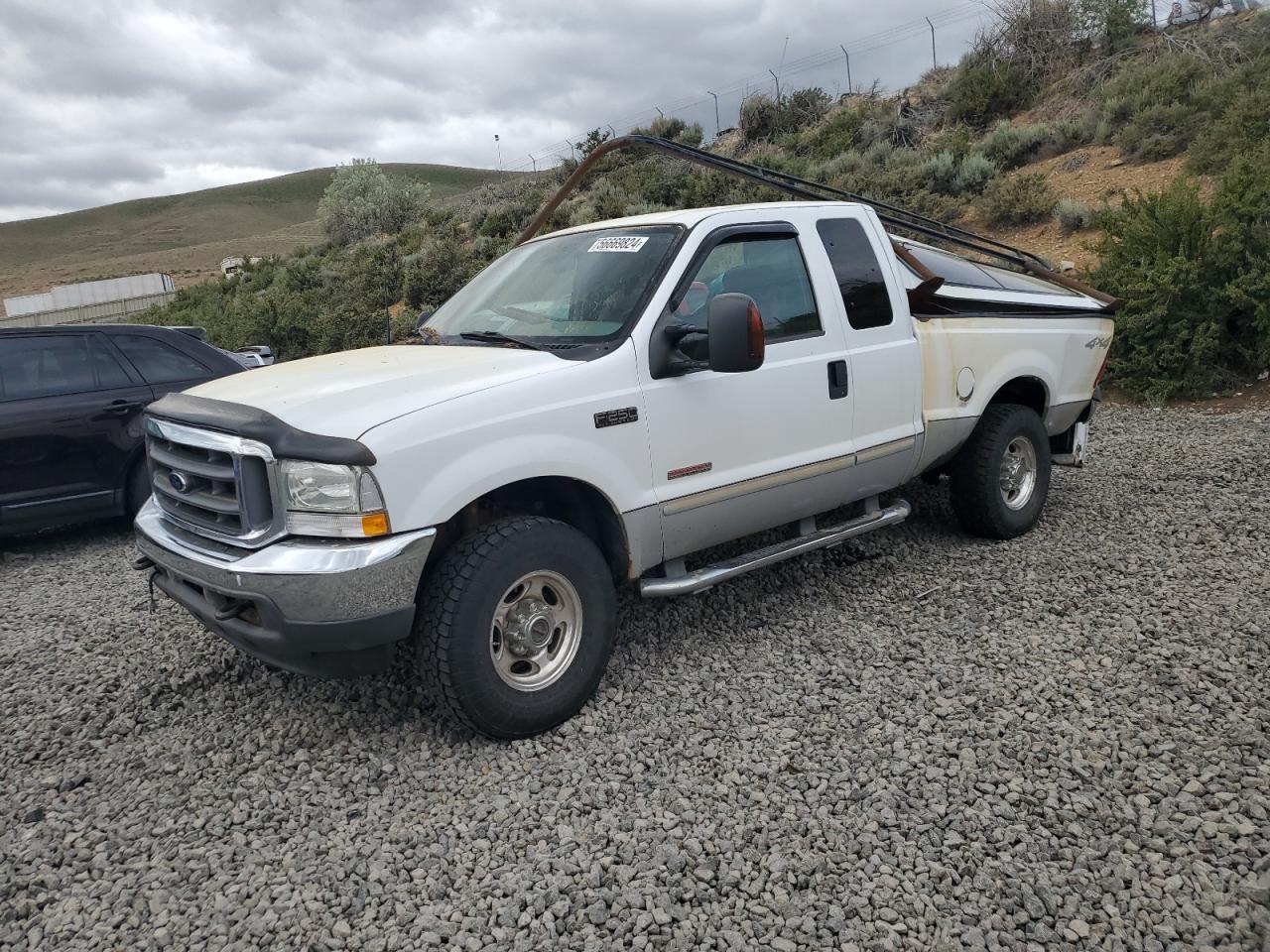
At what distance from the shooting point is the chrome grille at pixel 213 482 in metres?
3.14

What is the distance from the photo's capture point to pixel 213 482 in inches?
133

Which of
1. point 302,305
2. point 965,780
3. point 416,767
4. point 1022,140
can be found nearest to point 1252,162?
point 1022,140

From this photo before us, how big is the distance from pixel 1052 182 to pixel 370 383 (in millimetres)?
15127

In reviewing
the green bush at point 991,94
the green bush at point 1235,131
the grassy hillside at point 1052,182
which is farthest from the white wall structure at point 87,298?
the green bush at point 1235,131

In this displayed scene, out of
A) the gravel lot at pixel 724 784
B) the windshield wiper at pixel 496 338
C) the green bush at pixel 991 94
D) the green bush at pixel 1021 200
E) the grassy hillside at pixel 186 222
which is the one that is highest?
the grassy hillside at pixel 186 222

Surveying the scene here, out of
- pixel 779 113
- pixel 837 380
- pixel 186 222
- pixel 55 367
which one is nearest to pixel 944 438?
pixel 837 380

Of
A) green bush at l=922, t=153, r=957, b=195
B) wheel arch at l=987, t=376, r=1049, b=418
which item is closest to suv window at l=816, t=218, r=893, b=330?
wheel arch at l=987, t=376, r=1049, b=418

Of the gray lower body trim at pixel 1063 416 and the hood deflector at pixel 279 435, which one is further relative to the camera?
the gray lower body trim at pixel 1063 416

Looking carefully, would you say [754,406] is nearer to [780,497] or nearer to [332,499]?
[780,497]

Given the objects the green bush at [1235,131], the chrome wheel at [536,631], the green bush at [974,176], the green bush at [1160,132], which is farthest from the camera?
the green bush at [974,176]

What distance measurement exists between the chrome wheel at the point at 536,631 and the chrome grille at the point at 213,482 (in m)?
0.90

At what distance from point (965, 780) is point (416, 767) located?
6.49 feet

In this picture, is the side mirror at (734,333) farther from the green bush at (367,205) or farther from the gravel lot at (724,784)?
the green bush at (367,205)

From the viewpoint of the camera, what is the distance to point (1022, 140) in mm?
16625
